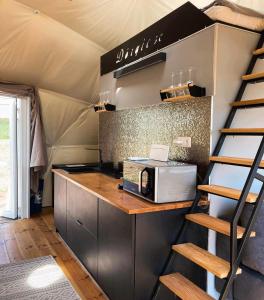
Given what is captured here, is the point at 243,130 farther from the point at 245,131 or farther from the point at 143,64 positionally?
the point at 143,64

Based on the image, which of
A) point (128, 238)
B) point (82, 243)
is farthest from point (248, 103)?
point (82, 243)

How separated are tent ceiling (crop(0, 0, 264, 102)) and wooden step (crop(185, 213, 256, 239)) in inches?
63.8

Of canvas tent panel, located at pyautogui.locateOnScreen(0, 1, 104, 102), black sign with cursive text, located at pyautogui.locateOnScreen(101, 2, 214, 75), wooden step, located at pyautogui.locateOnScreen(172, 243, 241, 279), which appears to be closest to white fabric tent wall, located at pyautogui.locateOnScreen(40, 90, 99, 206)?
canvas tent panel, located at pyautogui.locateOnScreen(0, 1, 104, 102)

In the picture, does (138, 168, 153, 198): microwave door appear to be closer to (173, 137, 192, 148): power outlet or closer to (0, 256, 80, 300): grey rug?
(173, 137, 192, 148): power outlet

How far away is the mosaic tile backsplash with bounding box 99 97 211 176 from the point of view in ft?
7.32

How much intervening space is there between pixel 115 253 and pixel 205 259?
66cm

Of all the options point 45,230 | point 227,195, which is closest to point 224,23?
point 227,195

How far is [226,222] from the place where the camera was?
6.26 ft

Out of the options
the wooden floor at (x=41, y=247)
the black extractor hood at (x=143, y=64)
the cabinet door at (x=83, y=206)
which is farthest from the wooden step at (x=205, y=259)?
the black extractor hood at (x=143, y=64)

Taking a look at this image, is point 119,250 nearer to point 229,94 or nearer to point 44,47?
point 229,94

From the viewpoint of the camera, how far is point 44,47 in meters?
3.58

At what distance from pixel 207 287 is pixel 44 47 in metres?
3.19

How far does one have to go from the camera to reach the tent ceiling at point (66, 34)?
2785 millimetres

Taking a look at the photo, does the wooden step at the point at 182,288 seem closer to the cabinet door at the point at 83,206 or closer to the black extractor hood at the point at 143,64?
the cabinet door at the point at 83,206
